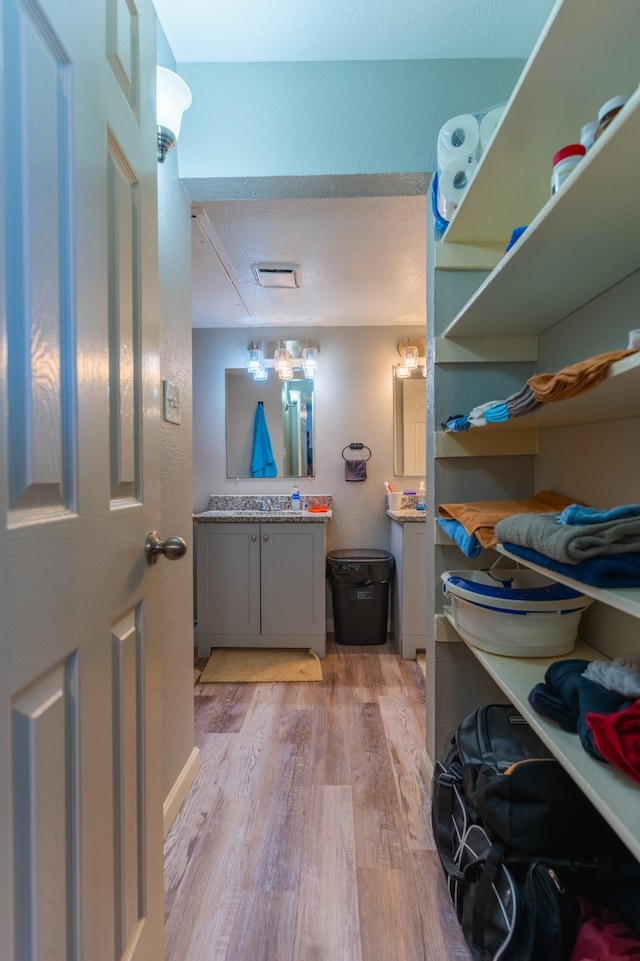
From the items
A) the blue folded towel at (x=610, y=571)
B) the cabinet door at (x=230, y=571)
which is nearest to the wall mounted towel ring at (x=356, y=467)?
the cabinet door at (x=230, y=571)

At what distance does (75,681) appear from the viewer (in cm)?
60

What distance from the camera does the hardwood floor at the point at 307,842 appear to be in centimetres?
105

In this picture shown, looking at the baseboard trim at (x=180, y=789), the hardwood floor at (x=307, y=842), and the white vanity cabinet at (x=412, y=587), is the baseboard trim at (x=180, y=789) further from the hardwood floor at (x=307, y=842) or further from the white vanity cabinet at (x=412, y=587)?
the white vanity cabinet at (x=412, y=587)

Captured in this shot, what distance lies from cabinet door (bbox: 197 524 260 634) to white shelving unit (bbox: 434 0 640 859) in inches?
66.6

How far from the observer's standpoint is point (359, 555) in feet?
9.49

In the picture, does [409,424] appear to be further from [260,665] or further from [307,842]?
[307,842]

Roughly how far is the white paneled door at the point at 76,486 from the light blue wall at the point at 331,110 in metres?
0.59

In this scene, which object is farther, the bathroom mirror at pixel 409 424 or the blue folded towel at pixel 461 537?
the bathroom mirror at pixel 409 424

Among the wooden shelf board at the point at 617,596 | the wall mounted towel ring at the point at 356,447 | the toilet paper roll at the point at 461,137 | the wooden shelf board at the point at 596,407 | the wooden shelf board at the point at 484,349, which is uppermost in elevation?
the toilet paper roll at the point at 461,137

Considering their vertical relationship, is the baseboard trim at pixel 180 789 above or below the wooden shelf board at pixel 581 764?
below

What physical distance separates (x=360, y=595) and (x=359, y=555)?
256 millimetres

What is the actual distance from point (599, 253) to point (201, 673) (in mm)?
2487

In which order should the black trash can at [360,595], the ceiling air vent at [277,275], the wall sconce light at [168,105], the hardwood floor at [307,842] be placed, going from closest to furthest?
the hardwood floor at [307,842] < the wall sconce light at [168,105] < the ceiling air vent at [277,275] < the black trash can at [360,595]

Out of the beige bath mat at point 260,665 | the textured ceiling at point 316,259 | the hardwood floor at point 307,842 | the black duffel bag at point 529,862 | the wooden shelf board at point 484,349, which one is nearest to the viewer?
the black duffel bag at point 529,862
